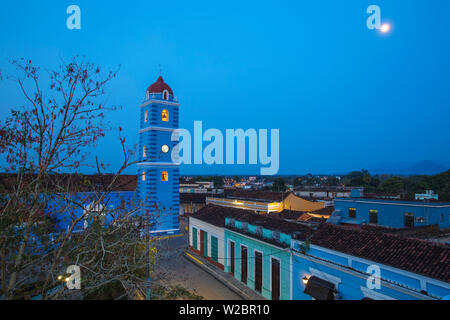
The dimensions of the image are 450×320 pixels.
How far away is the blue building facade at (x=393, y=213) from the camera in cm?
1639

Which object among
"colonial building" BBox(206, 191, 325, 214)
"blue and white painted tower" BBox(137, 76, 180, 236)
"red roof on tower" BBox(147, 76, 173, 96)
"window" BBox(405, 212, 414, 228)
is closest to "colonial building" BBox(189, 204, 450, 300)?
"blue and white painted tower" BBox(137, 76, 180, 236)

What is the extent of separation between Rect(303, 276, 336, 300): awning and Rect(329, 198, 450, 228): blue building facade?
29.3 ft

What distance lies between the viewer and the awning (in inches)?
347

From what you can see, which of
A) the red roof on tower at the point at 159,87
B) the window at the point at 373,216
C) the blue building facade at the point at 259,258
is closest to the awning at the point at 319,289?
the blue building facade at the point at 259,258

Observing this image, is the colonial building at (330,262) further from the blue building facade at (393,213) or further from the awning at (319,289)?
the blue building facade at (393,213)

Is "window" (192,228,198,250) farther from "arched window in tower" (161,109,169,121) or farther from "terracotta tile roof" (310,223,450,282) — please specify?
"terracotta tile roof" (310,223,450,282)

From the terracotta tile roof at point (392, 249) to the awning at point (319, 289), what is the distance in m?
1.23

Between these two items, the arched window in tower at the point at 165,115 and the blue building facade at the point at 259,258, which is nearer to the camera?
the blue building facade at the point at 259,258

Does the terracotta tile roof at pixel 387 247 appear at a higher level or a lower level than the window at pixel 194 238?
higher

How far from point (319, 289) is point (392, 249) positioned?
2.73 m

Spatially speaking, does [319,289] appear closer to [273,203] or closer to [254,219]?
[254,219]

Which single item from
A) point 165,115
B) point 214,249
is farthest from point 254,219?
point 165,115
